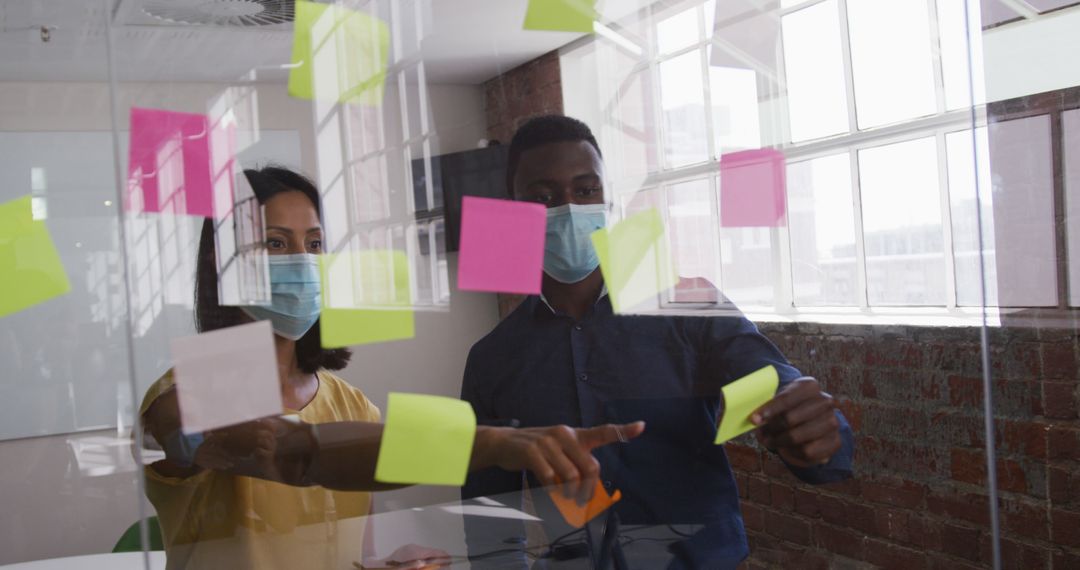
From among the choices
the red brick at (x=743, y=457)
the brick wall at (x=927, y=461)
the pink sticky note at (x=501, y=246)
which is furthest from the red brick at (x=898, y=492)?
the pink sticky note at (x=501, y=246)

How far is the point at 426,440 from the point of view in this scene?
86 centimetres

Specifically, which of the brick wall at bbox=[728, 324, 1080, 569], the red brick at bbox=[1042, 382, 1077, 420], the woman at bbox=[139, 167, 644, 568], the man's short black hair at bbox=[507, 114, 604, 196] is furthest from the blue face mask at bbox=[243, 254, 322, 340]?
the red brick at bbox=[1042, 382, 1077, 420]

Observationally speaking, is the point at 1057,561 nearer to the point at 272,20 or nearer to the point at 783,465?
the point at 783,465

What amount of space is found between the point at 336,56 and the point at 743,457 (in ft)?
2.15

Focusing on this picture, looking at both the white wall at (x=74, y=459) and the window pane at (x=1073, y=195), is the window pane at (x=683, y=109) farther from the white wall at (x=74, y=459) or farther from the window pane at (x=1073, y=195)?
the window pane at (x=1073, y=195)

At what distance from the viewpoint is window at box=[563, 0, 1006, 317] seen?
A: 0.98 meters

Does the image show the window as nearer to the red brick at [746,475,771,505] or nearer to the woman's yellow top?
the red brick at [746,475,771,505]

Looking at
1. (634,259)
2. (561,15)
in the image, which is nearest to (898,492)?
(634,259)

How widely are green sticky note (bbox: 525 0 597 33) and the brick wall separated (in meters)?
0.43

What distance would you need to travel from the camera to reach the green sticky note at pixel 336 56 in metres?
0.82

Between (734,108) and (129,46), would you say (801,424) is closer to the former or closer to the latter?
(734,108)

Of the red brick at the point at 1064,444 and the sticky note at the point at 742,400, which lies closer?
the sticky note at the point at 742,400

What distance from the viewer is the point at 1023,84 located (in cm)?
131

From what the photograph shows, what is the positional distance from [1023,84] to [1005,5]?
0.43 feet
